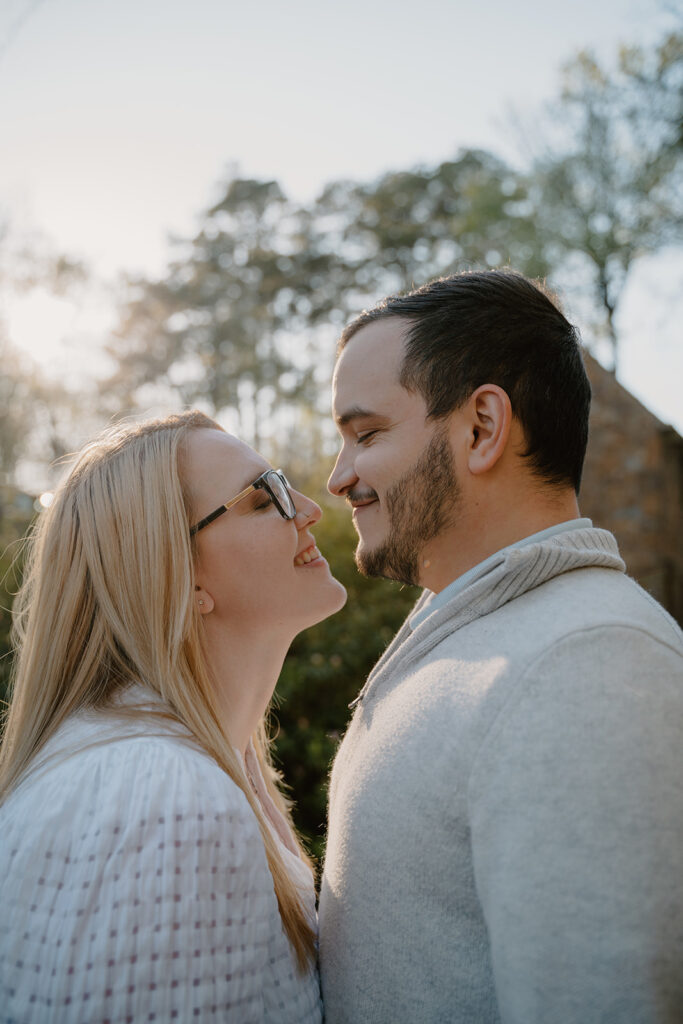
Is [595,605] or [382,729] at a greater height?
[595,605]

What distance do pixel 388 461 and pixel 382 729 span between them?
2.52ft

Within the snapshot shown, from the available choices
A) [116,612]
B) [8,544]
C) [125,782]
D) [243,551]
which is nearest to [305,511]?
[243,551]

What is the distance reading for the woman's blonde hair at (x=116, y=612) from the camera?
213 cm

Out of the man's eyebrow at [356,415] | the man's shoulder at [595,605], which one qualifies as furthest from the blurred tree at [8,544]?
the man's shoulder at [595,605]

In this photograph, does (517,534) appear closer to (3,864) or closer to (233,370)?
(3,864)

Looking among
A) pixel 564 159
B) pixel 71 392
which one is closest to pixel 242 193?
pixel 71 392

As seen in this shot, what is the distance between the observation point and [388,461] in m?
2.21

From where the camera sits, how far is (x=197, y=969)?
5.28 ft

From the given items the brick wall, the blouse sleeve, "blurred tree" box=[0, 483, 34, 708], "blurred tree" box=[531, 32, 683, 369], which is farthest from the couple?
"blurred tree" box=[531, 32, 683, 369]

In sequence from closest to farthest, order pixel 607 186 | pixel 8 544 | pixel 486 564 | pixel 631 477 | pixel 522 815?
pixel 522 815 → pixel 486 564 → pixel 8 544 → pixel 631 477 → pixel 607 186

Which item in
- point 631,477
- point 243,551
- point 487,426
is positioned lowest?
point 243,551

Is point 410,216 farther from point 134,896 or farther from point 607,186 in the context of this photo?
point 134,896

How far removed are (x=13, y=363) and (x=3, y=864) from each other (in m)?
26.9

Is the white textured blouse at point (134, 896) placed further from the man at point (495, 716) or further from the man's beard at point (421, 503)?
the man's beard at point (421, 503)
